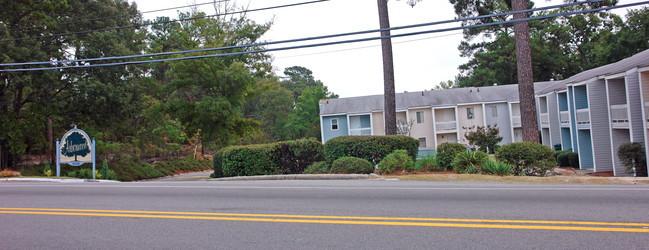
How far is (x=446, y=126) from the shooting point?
3794cm

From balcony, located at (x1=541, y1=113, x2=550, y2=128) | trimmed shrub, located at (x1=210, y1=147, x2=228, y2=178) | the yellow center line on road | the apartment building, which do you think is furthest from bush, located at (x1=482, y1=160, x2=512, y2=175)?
balcony, located at (x1=541, y1=113, x2=550, y2=128)

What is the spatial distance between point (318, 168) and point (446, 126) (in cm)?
2559

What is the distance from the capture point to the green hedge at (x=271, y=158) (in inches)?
615

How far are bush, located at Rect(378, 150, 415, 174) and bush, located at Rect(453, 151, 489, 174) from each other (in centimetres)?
144

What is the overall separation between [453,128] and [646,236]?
33643 millimetres

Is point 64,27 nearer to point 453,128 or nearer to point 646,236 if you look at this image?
point 646,236

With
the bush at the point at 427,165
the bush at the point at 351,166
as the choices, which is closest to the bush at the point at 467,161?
the bush at the point at 427,165

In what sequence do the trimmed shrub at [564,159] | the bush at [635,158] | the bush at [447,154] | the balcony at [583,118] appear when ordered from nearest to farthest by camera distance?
the bush at [447,154]
the bush at [635,158]
the balcony at [583,118]
the trimmed shrub at [564,159]

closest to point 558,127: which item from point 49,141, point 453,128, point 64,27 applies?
point 453,128

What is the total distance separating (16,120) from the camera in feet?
76.8

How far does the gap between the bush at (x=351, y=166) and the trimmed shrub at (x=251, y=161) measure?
2705 mm

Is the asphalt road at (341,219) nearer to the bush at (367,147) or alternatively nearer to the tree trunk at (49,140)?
the bush at (367,147)

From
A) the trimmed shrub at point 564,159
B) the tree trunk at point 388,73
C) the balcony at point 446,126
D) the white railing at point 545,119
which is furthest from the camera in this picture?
the balcony at point 446,126

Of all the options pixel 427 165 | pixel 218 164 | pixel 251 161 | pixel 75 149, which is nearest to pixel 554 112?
pixel 427 165
